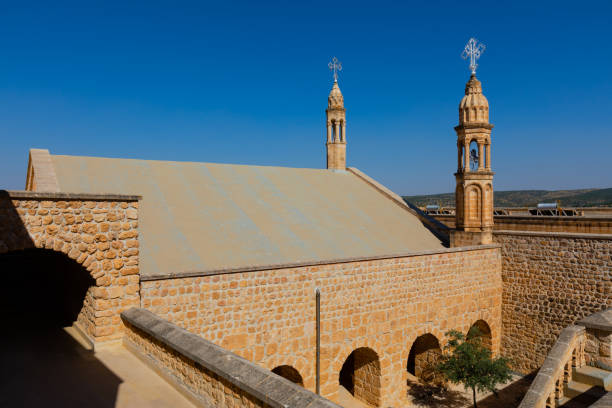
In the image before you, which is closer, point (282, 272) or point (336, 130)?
point (282, 272)

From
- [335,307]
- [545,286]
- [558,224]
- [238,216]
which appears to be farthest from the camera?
[558,224]

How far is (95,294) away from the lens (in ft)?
21.6

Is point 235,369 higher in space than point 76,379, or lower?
higher

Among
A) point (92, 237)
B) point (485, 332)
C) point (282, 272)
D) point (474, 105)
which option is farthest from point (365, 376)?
point (474, 105)

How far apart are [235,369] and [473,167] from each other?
14.2 metres

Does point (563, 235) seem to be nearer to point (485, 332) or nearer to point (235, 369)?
point (485, 332)

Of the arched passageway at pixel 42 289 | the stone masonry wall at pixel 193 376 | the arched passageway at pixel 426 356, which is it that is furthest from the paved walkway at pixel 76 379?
the arched passageway at pixel 426 356

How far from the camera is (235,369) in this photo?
442 centimetres

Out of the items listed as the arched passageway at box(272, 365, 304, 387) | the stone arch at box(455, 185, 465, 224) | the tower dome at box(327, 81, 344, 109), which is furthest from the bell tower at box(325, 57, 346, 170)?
the arched passageway at box(272, 365, 304, 387)

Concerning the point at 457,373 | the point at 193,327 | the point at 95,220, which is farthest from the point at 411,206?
the point at 95,220

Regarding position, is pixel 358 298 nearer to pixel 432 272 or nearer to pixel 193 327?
pixel 432 272

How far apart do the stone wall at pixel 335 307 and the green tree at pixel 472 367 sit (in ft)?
2.76

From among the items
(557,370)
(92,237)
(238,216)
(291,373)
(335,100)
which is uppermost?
(335,100)

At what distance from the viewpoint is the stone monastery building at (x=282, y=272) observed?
6.17 meters
